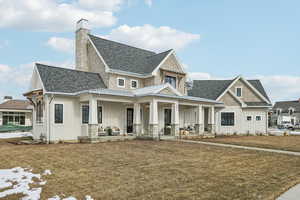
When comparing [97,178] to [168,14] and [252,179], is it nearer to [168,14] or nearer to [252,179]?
[252,179]

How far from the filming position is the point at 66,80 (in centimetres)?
1648

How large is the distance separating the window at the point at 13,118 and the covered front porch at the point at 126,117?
76.5 ft

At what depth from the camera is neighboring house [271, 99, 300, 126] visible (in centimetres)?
5944

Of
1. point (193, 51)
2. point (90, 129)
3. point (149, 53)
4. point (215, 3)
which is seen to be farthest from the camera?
point (149, 53)

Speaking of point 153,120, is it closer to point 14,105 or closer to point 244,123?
point 244,123

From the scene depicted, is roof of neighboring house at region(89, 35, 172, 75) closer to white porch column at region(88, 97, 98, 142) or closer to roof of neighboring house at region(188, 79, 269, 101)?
white porch column at region(88, 97, 98, 142)

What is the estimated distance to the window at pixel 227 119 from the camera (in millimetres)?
25109

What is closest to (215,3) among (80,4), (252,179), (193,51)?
(193,51)

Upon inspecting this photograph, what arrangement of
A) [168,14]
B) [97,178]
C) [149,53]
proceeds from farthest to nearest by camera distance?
[149,53] < [168,14] < [97,178]

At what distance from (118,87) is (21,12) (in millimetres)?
8942

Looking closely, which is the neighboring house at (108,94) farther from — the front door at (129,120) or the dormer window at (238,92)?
the dormer window at (238,92)

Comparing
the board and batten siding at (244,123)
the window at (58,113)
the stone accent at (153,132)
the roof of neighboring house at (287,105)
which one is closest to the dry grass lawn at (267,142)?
the stone accent at (153,132)

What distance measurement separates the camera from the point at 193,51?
22641 millimetres

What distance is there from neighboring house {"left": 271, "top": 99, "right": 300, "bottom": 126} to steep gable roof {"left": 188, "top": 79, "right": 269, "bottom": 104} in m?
35.7
